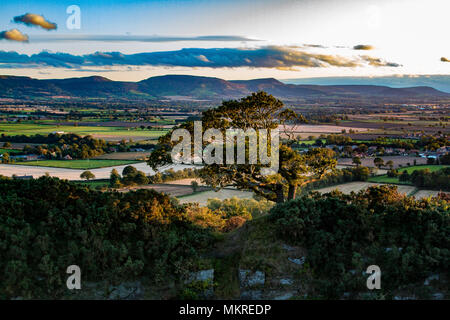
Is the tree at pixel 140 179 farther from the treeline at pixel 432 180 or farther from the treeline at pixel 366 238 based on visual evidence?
the treeline at pixel 366 238

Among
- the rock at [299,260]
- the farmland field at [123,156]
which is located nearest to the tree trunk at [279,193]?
the rock at [299,260]

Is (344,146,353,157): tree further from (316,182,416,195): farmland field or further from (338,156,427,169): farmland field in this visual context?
(316,182,416,195): farmland field

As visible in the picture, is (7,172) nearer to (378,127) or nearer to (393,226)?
(393,226)

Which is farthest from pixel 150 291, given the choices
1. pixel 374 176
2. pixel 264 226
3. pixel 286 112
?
pixel 374 176

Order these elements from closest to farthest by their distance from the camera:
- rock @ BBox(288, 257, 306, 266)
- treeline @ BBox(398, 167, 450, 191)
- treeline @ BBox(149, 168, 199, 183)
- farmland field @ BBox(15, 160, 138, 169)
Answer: rock @ BBox(288, 257, 306, 266)
treeline @ BBox(398, 167, 450, 191)
treeline @ BBox(149, 168, 199, 183)
farmland field @ BBox(15, 160, 138, 169)

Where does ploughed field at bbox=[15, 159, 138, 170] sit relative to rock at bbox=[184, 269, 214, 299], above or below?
below

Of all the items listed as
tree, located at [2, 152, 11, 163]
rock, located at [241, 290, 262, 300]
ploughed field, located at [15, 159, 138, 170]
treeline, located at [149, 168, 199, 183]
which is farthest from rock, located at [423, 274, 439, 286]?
tree, located at [2, 152, 11, 163]

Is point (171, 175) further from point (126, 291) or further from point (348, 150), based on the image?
point (126, 291)

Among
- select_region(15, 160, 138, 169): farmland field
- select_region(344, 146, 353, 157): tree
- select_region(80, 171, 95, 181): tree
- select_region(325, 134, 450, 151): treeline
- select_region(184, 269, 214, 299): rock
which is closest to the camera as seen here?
select_region(184, 269, 214, 299): rock
